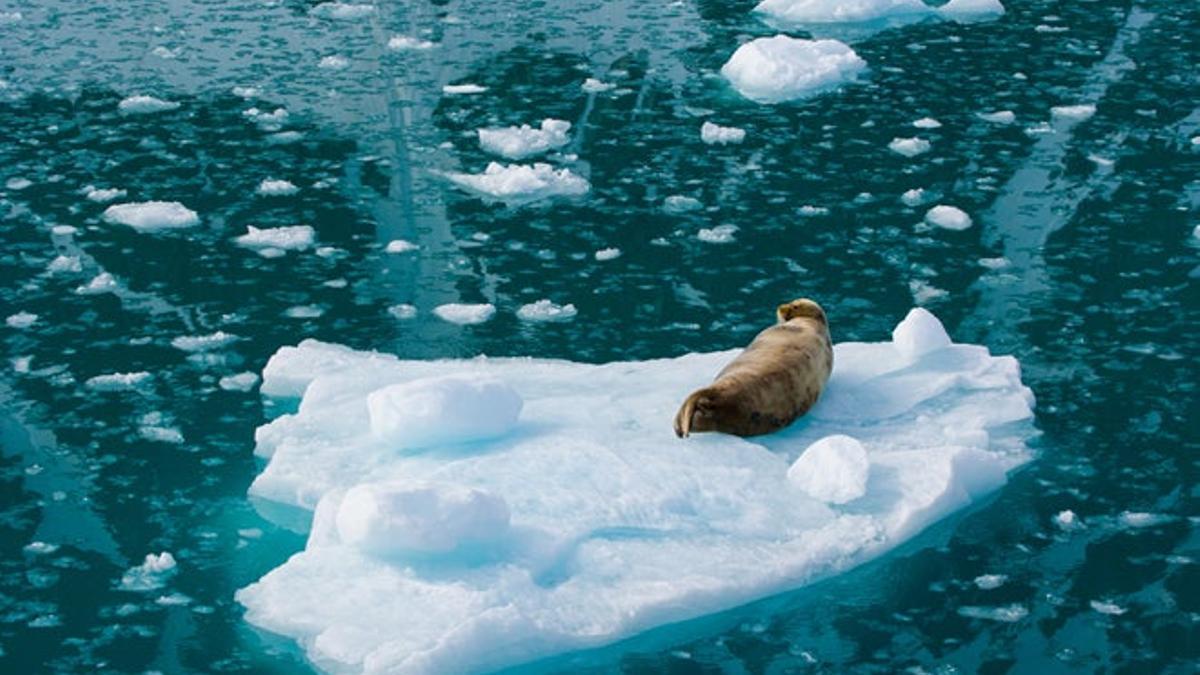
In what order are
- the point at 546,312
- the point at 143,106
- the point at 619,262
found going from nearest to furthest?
1. the point at 546,312
2. the point at 619,262
3. the point at 143,106

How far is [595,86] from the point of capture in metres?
9.15

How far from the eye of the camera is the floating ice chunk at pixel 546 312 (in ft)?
21.3

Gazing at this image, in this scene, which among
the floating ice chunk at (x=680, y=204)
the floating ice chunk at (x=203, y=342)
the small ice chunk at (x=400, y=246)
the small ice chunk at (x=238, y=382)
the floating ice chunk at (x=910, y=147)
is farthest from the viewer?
the floating ice chunk at (x=910, y=147)

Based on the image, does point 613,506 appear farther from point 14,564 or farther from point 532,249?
point 532,249

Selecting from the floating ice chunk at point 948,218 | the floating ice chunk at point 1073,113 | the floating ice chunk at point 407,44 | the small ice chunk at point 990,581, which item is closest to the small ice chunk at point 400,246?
the floating ice chunk at point 948,218

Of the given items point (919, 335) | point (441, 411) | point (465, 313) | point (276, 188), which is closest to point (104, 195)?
point (276, 188)

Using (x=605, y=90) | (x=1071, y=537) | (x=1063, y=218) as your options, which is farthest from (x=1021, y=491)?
(x=605, y=90)

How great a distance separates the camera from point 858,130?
8.46m

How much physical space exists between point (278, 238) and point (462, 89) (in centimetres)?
214

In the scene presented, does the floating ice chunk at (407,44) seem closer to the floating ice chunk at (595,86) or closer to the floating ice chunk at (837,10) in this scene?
the floating ice chunk at (595,86)

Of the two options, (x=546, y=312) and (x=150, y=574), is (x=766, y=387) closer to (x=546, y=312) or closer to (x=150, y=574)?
(x=546, y=312)

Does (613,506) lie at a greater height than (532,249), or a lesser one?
greater

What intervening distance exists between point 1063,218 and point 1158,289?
783 millimetres

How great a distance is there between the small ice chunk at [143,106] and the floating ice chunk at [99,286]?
212 centimetres
